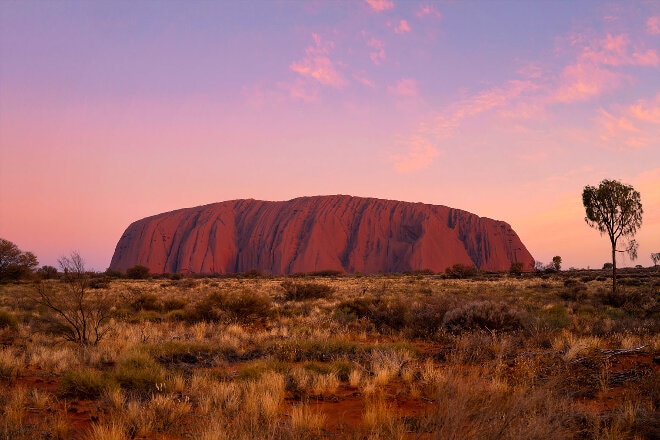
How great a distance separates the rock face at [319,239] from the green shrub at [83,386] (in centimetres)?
8812

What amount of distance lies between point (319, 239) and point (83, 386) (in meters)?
94.7

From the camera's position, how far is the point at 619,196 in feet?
64.5

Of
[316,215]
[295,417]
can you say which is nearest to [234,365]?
[295,417]

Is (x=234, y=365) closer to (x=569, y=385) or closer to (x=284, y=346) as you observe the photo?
(x=284, y=346)

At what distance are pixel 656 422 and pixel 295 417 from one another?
3.76 m

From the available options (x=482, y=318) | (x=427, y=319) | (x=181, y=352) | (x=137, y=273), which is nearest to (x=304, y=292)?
(x=427, y=319)

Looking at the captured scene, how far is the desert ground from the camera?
398 centimetres

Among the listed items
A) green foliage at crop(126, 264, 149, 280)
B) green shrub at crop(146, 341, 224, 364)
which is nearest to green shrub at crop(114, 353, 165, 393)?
green shrub at crop(146, 341, 224, 364)

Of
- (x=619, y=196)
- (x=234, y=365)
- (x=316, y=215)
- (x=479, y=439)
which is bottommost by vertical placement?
(x=234, y=365)

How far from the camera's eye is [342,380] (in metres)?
7.42

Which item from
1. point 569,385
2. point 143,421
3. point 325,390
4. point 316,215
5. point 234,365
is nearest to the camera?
point 143,421

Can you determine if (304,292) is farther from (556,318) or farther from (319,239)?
(319,239)

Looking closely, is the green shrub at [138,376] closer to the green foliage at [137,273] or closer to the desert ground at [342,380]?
the desert ground at [342,380]

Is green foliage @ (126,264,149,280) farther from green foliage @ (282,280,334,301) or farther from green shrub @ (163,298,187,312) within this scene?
green shrub @ (163,298,187,312)
